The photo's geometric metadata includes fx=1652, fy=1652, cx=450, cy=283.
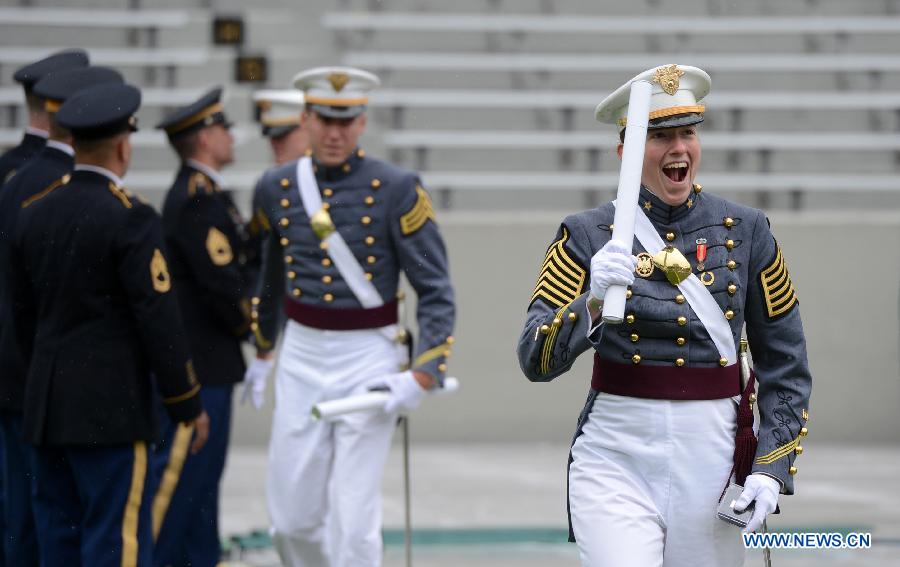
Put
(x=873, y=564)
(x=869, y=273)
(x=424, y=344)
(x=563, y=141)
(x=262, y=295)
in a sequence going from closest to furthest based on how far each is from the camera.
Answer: (x=424, y=344) < (x=262, y=295) < (x=873, y=564) < (x=869, y=273) < (x=563, y=141)

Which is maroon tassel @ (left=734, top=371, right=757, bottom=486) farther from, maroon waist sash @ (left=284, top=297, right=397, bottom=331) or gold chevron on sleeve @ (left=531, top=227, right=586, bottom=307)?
maroon waist sash @ (left=284, top=297, right=397, bottom=331)

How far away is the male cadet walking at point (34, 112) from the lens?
21.6 feet

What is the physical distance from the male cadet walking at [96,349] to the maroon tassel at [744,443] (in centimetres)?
199

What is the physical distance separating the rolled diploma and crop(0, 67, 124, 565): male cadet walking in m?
1.03

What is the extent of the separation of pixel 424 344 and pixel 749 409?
7.74 ft

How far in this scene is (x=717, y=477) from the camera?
3.83 m

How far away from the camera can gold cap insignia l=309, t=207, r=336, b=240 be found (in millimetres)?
6047

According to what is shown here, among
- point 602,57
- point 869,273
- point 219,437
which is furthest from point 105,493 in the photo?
point 602,57

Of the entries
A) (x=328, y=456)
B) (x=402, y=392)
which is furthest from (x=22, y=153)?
(x=402, y=392)

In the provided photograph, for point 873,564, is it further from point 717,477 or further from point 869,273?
point 869,273

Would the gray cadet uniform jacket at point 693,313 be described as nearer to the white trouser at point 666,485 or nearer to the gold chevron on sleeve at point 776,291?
the gold chevron on sleeve at point 776,291

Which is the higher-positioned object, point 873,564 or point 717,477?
point 717,477

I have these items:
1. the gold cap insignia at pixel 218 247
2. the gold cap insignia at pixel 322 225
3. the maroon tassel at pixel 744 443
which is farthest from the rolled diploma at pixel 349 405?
the maroon tassel at pixel 744 443

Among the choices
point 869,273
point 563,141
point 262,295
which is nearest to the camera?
point 262,295
